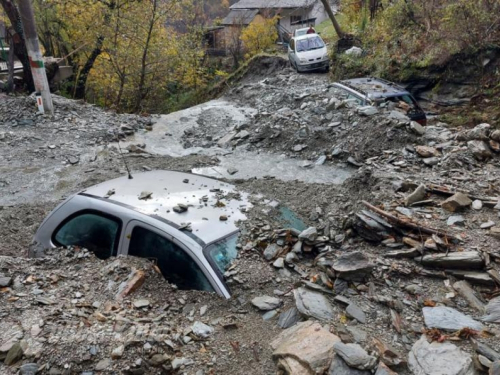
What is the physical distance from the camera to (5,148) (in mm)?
9172

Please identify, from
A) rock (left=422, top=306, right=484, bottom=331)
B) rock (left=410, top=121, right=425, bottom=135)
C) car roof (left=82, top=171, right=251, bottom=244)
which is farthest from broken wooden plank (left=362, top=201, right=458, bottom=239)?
rock (left=410, top=121, right=425, bottom=135)

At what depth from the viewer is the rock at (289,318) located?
115 inches

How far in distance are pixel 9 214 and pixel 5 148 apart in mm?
3668

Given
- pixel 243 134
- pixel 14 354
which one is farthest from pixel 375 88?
pixel 14 354

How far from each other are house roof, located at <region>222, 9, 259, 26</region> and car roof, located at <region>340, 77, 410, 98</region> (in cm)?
2306

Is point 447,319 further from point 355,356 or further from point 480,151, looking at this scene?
point 480,151

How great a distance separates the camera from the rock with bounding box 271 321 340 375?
7.74 feet

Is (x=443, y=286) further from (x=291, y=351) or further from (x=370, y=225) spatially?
(x=291, y=351)

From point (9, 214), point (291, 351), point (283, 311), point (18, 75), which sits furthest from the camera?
point (18, 75)

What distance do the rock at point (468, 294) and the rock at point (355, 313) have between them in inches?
32.1

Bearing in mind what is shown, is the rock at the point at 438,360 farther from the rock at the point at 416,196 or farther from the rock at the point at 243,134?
the rock at the point at 243,134

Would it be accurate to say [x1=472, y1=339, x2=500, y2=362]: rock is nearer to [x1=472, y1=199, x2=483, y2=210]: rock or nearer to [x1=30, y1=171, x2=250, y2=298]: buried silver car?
[x1=30, y1=171, x2=250, y2=298]: buried silver car

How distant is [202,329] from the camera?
292 cm

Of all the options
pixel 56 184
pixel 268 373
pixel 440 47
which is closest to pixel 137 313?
pixel 268 373
